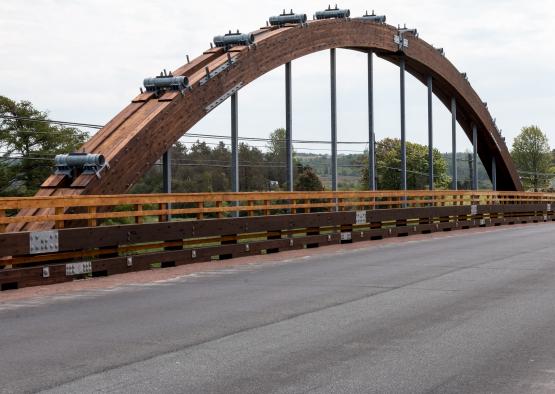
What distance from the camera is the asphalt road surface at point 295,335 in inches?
229

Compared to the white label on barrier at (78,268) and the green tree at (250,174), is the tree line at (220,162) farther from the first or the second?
the white label on barrier at (78,268)

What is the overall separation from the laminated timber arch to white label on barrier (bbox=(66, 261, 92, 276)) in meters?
5.51

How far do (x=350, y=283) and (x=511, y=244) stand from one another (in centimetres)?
911

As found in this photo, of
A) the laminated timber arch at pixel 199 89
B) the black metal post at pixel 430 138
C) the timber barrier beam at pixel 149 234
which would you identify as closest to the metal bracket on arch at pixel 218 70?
the laminated timber arch at pixel 199 89

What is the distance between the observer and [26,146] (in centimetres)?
6531

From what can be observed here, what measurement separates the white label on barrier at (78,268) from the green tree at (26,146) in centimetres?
4870

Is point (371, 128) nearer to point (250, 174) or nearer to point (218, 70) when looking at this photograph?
point (218, 70)

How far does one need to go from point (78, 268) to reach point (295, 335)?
6.32 metres

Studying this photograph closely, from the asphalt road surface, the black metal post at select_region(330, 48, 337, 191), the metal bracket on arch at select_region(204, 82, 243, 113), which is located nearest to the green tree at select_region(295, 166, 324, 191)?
the black metal post at select_region(330, 48, 337, 191)

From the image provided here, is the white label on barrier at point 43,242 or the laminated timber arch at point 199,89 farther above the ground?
the laminated timber arch at point 199,89

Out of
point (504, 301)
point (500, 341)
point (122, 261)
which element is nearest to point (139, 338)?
point (500, 341)

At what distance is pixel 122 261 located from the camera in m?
14.0

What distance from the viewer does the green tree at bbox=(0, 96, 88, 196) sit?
6112 cm

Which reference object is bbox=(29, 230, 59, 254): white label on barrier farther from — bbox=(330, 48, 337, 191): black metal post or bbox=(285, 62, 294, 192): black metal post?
bbox=(330, 48, 337, 191): black metal post
